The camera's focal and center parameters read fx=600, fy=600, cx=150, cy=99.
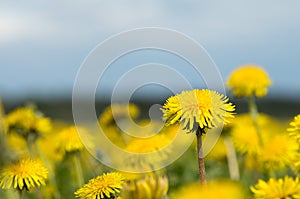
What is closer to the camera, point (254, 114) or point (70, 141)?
point (254, 114)

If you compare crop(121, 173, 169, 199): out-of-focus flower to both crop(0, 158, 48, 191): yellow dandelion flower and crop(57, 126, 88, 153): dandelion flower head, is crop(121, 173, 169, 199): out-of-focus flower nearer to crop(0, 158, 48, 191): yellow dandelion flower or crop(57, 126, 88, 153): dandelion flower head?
crop(0, 158, 48, 191): yellow dandelion flower

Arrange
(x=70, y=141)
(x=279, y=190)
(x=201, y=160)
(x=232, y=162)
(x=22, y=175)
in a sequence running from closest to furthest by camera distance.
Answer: (x=279, y=190) → (x=201, y=160) → (x=22, y=175) → (x=70, y=141) → (x=232, y=162)

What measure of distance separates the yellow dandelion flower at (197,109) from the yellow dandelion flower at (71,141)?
9.55 feet

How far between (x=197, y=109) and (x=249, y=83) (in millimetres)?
3212

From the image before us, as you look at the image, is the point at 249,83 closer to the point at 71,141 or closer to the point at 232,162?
the point at 232,162

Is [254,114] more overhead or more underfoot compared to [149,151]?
more overhead

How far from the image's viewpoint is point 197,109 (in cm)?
308

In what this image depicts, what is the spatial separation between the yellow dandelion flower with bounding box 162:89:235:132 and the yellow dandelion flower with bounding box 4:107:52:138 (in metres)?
3.31

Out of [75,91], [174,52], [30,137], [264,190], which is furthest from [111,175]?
[30,137]

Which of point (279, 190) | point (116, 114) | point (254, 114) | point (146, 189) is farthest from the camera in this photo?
point (116, 114)

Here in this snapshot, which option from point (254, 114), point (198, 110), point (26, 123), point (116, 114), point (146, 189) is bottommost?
point (146, 189)

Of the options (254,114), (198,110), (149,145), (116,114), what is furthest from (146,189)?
(116,114)

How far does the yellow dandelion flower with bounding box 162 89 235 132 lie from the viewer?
3.03 metres

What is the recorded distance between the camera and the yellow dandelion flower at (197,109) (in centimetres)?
303
